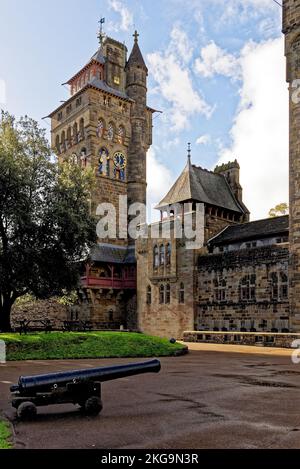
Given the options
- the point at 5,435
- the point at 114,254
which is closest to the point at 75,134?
the point at 114,254

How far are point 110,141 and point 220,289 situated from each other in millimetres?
23681

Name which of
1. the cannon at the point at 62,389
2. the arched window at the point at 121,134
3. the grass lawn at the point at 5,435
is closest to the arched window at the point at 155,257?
the arched window at the point at 121,134

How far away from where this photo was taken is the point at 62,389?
8.23m

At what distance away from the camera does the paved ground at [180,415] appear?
6.82 metres

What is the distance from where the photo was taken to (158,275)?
41594mm

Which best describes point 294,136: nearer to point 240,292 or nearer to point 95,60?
point 240,292

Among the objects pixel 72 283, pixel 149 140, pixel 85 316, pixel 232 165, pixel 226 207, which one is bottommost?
pixel 85 316

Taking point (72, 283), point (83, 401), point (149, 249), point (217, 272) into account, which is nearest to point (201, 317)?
point (217, 272)

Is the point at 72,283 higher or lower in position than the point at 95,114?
lower

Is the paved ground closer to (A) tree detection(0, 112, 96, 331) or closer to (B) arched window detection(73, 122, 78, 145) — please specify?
(A) tree detection(0, 112, 96, 331)

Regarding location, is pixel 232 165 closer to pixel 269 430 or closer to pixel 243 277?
pixel 243 277

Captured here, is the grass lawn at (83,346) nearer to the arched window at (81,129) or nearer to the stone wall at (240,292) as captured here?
the stone wall at (240,292)

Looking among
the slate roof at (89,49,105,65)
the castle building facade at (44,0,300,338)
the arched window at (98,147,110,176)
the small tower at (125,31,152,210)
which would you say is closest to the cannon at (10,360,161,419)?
the castle building facade at (44,0,300,338)
